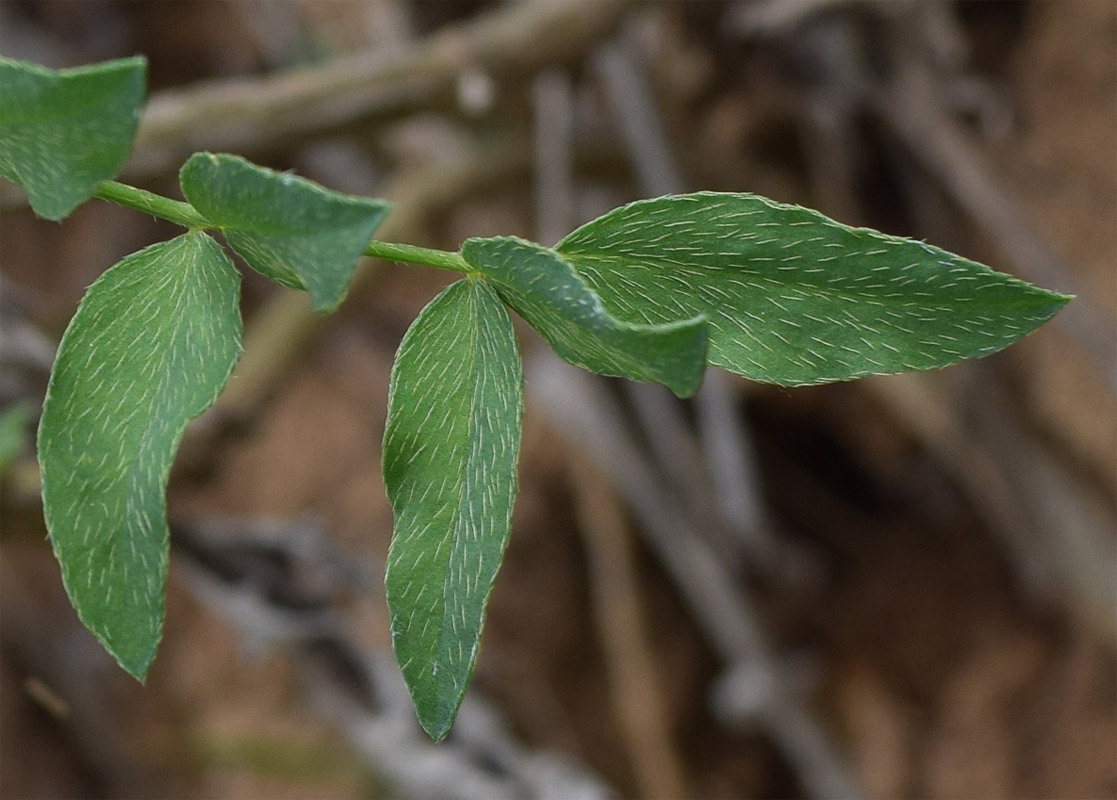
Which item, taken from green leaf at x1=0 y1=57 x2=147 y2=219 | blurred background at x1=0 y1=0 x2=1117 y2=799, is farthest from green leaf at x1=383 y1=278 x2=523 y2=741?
blurred background at x1=0 y1=0 x2=1117 y2=799

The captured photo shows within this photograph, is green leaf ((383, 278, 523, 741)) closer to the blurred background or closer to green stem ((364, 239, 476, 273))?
green stem ((364, 239, 476, 273))

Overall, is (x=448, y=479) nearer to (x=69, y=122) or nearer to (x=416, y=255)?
(x=416, y=255)

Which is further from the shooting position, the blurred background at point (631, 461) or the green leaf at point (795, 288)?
the blurred background at point (631, 461)

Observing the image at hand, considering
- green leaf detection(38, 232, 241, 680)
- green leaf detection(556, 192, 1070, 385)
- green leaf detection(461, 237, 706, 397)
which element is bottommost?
green leaf detection(38, 232, 241, 680)

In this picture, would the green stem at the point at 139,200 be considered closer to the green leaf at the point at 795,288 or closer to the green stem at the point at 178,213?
the green stem at the point at 178,213

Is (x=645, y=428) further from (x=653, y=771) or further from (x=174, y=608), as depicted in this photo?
(x=174, y=608)

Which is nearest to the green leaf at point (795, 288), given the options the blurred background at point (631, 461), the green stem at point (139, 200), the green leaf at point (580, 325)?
the green leaf at point (580, 325)
